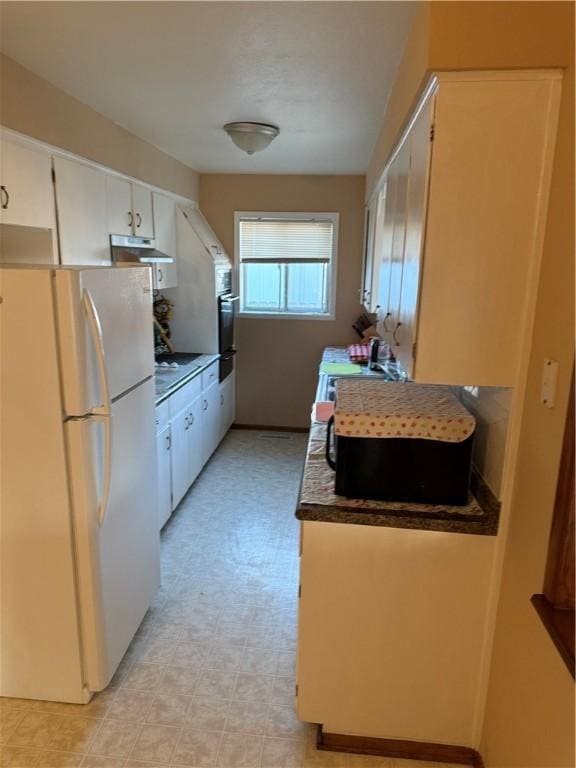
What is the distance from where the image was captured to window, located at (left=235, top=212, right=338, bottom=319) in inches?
187

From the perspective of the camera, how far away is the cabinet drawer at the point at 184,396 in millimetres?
3229

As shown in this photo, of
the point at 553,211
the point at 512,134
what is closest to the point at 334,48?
the point at 512,134

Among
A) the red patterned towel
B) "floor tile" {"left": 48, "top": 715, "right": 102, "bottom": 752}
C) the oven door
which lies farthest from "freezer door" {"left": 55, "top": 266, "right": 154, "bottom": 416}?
the red patterned towel

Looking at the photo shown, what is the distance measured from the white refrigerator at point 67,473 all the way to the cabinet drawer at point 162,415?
30.0 inches

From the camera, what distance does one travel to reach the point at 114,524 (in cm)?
201

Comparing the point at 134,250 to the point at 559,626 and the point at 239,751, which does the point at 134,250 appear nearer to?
the point at 239,751

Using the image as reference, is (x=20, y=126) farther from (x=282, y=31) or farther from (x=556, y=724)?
(x=556, y=724)

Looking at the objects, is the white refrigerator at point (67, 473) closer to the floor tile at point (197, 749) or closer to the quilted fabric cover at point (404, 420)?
the floor tile at point (197, 749)

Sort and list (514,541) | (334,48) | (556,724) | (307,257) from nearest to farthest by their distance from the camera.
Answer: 1. (556,724)
2. (514,541)
3. (334,48)
4. (307,257)

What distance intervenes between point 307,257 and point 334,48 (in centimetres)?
294

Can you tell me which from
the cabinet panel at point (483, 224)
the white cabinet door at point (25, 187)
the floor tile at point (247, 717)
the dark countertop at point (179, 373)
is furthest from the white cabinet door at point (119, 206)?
the floor tile at point (247, 717)

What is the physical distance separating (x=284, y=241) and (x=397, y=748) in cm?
402

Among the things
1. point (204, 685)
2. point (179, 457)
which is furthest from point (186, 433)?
point (204, 685)

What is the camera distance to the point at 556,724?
47.3 inches
